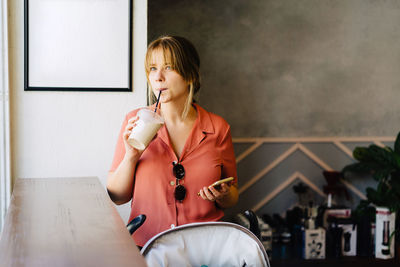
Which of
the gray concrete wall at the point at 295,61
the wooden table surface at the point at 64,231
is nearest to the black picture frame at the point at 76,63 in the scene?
the wooden table surface at the point at 64,231

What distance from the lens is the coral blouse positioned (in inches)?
68.6

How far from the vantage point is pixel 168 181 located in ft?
5.77

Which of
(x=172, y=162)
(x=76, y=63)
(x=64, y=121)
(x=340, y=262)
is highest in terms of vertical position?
(x=76, y=63)

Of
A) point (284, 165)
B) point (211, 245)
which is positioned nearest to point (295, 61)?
point (284, 165)

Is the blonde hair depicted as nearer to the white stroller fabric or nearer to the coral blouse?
the coral blouse

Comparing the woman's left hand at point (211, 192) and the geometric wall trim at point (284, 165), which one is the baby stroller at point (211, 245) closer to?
the woman's left hand at point (211, 192)

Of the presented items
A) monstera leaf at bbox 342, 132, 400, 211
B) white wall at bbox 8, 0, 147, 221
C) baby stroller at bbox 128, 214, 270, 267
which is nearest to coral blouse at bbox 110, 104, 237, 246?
white wall at bbox 8, 0, 147, 221

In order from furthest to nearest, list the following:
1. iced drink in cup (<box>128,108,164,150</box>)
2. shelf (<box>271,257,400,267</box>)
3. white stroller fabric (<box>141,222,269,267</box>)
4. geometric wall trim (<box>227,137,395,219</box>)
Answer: geometric wall trim (<box>227,137,395,219</box>)
shelf (<box>271,257,400,267</box>)
iced drink in cup (<box>128,108,164,150</box>)
white stroller fabric (<box>141,222,269,267</box>)

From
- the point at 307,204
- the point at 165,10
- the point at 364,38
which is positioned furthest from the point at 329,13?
the point at 307,204

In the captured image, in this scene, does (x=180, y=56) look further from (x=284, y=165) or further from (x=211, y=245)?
(x=284, y=165)

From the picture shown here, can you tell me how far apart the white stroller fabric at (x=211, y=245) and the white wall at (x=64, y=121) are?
95 cm

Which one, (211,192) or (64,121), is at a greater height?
(64,121)

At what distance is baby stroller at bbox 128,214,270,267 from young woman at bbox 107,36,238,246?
43cm

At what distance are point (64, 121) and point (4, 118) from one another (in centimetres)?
25
